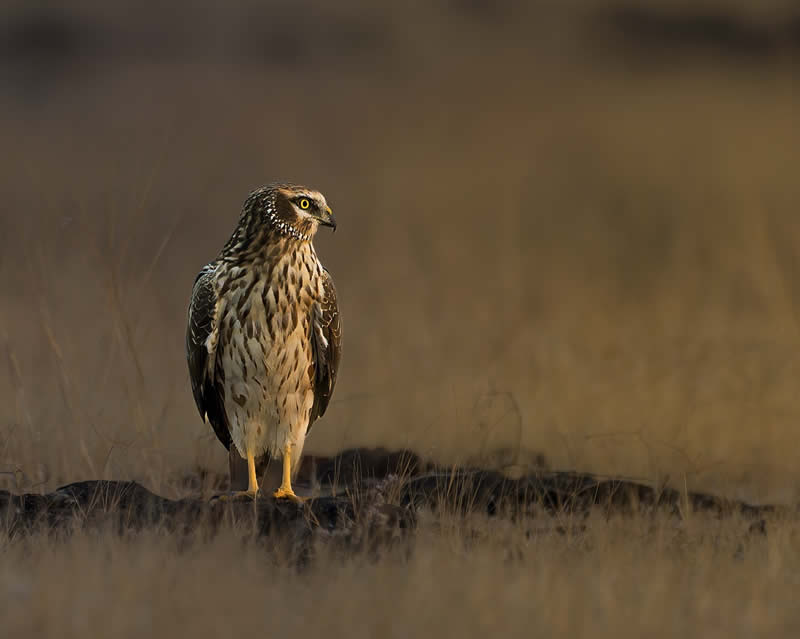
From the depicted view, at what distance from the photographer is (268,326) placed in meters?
7.32

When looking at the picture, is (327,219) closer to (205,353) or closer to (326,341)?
(326,341)

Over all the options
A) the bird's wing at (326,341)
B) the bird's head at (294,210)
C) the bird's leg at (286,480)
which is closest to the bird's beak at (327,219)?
the bird's head at (294,210)

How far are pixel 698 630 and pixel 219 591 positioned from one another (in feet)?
6.30

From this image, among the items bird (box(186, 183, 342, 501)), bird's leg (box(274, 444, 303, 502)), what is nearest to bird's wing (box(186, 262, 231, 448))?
bird (box(186, 183, 342, 501))

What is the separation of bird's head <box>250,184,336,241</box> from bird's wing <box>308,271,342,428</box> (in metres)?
0.40

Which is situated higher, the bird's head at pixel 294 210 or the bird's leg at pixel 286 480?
the bird's head at pixel 294 210

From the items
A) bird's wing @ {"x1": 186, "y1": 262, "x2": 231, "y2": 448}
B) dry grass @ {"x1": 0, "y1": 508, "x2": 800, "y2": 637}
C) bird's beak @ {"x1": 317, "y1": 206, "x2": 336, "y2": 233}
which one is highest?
bird's beak @ {"x1": 317, "y1": 206, "x2": 336, "y2": 233}

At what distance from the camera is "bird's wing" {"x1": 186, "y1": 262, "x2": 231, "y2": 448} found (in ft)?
24.6

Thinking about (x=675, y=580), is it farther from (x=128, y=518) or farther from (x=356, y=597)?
(x=128, y=518)

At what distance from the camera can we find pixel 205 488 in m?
7.25

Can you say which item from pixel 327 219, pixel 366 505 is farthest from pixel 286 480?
pixel 327 219

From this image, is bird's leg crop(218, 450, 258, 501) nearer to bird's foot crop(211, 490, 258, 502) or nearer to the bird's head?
bird's foot crop(211, 490, 258, 502)

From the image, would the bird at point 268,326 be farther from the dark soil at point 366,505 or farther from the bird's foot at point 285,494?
the dark soil at point 366,505

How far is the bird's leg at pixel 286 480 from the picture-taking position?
740 centimetres
